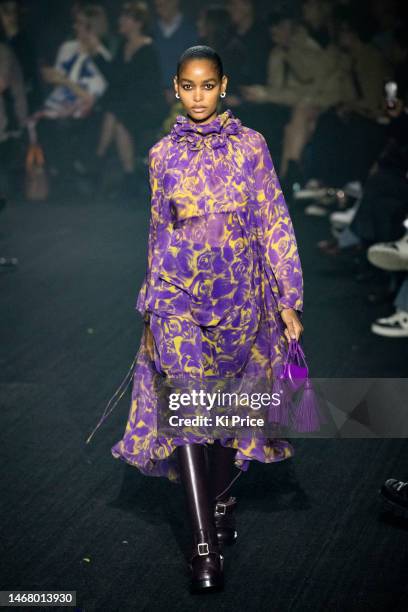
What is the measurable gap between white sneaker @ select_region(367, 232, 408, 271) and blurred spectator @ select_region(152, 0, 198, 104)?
4451 mm

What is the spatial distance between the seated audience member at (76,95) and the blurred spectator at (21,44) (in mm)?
111

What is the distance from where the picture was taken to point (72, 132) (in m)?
9.42

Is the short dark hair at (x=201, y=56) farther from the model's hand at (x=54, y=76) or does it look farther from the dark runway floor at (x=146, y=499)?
the model's hand at (x=54, y=76)

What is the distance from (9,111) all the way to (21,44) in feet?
2.18

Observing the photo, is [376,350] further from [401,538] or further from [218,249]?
[218,249]

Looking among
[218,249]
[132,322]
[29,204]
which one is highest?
[218,249]

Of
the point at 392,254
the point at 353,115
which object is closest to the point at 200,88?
the point at 392,254

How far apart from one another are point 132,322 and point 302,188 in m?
3.80

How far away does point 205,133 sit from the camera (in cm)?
275

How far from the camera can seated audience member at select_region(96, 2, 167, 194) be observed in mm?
9055

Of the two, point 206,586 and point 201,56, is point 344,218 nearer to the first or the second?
point 201,56

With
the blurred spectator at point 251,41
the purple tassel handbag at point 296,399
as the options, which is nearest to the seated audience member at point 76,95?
the blurred spectator at point 251,41

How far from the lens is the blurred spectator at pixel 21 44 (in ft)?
30.6

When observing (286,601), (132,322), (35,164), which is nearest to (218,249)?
(286,601)
